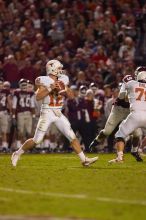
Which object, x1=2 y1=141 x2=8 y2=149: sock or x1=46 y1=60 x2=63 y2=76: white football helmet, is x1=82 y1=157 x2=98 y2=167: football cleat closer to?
x1=46 y1=60 x2=63 y2=76: white football helmet

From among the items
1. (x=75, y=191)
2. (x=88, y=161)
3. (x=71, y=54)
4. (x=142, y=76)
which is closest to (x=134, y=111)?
(x=142, y=76)

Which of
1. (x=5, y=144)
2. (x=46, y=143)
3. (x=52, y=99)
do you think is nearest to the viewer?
(x=52, y=99)

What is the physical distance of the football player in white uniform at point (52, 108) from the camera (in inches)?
476

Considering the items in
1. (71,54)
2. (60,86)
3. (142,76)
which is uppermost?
(71,54)

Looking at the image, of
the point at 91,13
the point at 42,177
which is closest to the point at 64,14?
the point at 91,13

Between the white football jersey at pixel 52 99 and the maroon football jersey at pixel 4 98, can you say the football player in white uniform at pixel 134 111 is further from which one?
the maroon football jersey at pixel 4 98

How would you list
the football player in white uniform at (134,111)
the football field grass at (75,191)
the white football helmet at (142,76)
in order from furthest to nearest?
the white football helmet at (142,76) → the football player in white uniform at (134,111) → the football field grass at (75,191)

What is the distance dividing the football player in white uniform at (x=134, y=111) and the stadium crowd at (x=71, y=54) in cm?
591

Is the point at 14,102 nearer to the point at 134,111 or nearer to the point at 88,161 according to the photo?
the point at 134,111

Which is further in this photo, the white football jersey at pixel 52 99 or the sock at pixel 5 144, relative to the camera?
the sock at pixel 5 144

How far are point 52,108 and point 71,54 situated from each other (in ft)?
31.6

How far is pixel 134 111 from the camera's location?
42.6 ft

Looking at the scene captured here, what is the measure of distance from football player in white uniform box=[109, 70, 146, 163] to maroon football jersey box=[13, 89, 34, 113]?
6.04 metres

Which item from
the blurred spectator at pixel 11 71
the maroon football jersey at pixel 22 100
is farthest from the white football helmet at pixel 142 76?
the blurred spectator at pixel 11 71
